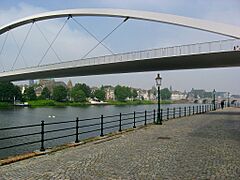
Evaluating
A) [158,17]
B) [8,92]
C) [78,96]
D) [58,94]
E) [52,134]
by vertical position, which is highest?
[158,17]

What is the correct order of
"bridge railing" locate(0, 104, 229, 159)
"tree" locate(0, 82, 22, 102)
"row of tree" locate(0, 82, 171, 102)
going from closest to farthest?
1. "bridge railing" locate(0, 104, 229, 159)
2. "tree" locate(0, 82, 22, 102)
3. "row of tree" locate(0, 82, 171, 102)

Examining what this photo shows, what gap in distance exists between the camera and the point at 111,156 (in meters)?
7.49

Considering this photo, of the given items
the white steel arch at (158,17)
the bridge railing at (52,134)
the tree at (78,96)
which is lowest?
the bridge railing at (52,134)

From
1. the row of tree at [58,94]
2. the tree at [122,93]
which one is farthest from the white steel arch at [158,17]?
the tree at [122,93]

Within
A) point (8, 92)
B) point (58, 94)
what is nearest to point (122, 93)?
point (58, 94)

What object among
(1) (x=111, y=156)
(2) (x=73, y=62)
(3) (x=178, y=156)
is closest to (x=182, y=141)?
(3) (x=178, y=156)

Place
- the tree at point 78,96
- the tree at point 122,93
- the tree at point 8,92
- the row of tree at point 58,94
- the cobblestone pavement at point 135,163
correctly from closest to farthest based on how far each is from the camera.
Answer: the cobblestone pavement at point 135,163 < the tree at point 8,92 < the row of tree at point 58,94 < the tree at point 78,96 < the tree at point 122,93

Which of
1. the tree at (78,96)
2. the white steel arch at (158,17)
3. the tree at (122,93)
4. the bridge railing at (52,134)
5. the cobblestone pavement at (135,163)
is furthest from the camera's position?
the tree at (122,93)

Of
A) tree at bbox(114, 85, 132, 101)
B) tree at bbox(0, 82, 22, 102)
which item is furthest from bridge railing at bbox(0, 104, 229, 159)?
tree at bbox(114, 85, 132, 101)

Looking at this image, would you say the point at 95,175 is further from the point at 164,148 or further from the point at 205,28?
the point at 205,28

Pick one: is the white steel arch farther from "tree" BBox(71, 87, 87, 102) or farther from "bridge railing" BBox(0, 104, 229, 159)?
"tree" BBox(71, 87, 87, 102)

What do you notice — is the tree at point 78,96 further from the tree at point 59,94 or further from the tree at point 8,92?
the tree at point 8,92

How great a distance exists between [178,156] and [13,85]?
91.9 meters

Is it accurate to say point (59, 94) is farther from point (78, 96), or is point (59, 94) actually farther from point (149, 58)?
point (149, 58)
